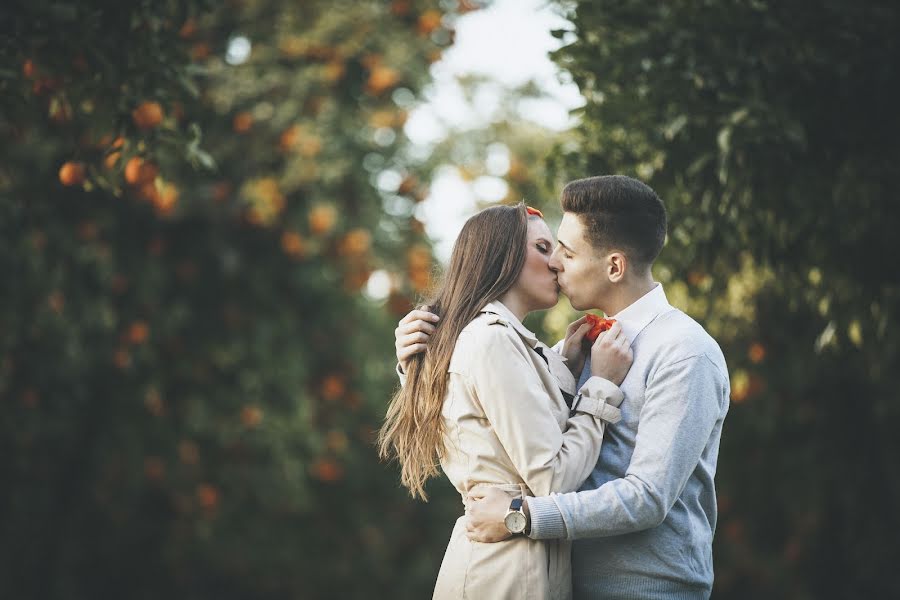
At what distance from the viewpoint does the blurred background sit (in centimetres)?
312

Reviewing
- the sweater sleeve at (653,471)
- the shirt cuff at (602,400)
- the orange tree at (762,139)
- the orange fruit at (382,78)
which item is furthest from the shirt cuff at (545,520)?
the orange fruit at (382,78)

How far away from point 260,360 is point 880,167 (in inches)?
191

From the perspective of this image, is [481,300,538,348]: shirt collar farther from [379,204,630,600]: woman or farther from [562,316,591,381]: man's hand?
Answer: [562,316,591,381]: man's hand

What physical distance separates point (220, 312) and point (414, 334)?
15.6 feet

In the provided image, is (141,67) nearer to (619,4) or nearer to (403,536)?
(619,4)

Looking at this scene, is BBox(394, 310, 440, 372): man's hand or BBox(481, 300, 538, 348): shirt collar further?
BBox(394, 310, 440, 372): man's hand

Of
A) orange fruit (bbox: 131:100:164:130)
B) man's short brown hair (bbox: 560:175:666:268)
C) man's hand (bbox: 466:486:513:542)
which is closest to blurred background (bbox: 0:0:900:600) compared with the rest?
orange fruit (bbox: 131:100:164:130)

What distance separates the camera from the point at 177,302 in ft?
21.6

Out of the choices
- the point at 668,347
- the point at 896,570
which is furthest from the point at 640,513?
the point at 896,570

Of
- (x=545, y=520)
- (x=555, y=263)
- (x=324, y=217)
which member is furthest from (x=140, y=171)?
(x=324, y=217)

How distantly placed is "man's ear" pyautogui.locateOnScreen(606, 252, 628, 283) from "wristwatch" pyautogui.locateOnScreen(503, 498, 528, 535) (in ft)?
2.15

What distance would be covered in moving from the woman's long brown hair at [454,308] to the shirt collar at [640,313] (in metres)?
0.31

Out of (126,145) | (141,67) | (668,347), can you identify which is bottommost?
(668,347)

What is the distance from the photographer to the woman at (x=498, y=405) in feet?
7.04
